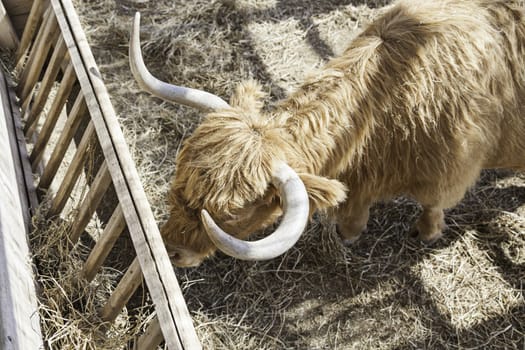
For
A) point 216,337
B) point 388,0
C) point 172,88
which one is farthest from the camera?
point 388,0

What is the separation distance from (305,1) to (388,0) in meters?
0.93

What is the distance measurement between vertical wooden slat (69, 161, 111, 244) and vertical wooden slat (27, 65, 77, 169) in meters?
0.84

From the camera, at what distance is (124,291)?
10.4ft

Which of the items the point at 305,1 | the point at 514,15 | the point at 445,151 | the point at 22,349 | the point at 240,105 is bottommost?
the point at 22,349

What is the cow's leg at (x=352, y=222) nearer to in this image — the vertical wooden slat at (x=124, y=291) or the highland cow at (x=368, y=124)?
the highland cow at (x=368, y=124)

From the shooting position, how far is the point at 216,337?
4.00m

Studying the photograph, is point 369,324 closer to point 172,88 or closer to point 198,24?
point 172,88

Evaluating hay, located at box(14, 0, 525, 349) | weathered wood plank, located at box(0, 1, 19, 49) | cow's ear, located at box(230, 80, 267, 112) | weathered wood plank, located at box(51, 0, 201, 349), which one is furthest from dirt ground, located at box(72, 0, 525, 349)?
cow's ear, located at box(230, 80, 267, 112)

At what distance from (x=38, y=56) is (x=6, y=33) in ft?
3.14

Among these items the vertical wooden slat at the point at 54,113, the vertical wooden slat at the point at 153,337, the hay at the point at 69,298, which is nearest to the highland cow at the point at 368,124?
the vertical wooden slat at the point at 153,337

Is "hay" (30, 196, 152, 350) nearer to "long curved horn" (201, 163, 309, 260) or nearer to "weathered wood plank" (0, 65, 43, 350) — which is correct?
"weathered wood plank" (0, 65, 43, 350)

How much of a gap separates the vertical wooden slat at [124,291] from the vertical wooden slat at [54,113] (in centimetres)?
159

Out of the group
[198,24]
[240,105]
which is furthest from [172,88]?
[198,24]

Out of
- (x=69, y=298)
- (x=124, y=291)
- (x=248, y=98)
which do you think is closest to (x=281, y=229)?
(x=248, y=98)
